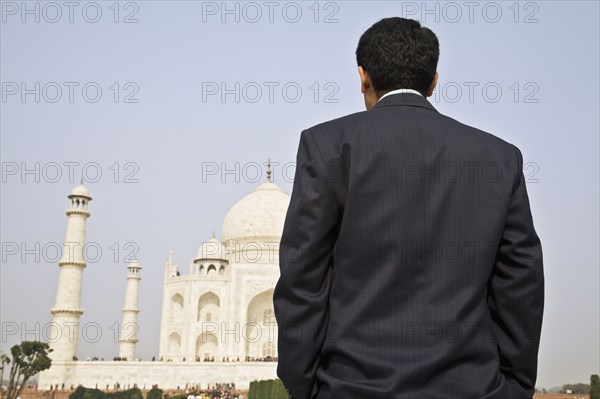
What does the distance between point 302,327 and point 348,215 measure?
13.2 inches

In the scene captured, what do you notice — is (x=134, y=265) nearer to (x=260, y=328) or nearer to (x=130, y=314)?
(x=130, y=314)

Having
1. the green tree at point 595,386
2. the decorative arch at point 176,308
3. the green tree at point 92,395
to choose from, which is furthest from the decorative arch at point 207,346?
the green tree at point 595,386

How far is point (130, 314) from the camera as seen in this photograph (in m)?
35.6

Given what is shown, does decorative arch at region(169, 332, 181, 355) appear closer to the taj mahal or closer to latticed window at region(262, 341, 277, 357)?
the taj mahal

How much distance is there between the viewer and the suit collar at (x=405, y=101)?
1954 millimetres

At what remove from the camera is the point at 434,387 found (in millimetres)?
1615

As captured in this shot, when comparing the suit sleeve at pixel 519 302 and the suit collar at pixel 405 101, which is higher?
the suit collar at pixel 405 101

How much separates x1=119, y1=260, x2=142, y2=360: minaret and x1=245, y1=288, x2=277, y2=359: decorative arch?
7161mm

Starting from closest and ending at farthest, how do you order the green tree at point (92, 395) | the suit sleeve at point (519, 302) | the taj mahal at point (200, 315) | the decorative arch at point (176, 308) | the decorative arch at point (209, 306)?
the suit sleeve at point (519, 302)
the green tree at point (92, 395)
the taj mahal at point (200, 315)
the decorative arch at point (209, 306)
the decorative arch at point (176, 308)

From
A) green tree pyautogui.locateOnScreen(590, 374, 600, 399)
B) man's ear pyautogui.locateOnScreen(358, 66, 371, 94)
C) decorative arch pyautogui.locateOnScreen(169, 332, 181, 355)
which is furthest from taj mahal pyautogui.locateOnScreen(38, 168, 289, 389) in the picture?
man's ear pyautogui.locateOnScreen(358, 66, 371, 94)

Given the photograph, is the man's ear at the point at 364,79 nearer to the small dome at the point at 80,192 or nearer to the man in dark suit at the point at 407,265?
the man in dark suit at the point at 407,265

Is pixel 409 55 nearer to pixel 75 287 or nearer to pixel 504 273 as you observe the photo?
pixel 504 273

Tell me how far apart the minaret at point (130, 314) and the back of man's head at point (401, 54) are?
115 ft

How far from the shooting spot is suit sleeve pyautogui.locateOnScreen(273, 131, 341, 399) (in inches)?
67.9
